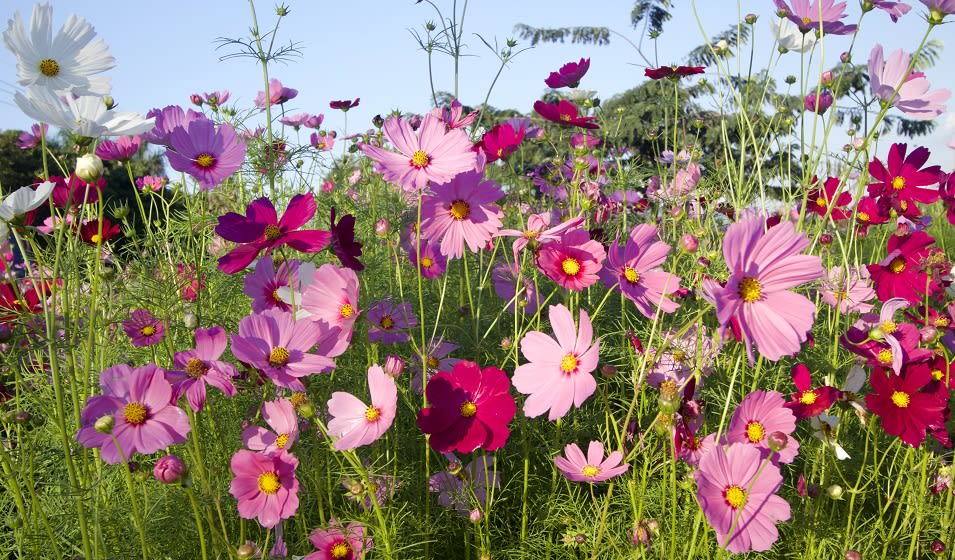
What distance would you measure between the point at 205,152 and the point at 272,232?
0.30 meters

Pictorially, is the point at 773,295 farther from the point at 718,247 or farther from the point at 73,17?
the point at 718,247

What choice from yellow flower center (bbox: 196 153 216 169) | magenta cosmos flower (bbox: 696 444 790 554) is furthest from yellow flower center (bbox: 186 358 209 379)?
magenta cosmos flower (bbox: 696 444 790 554)

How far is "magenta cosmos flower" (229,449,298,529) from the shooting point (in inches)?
39.6

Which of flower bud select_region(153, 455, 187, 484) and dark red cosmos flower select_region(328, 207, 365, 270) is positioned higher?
dark red cosmos flower select_region(328, 207, 365, 270)

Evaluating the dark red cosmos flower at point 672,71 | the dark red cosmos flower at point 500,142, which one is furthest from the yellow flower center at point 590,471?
the dark red cosmos flower at point 672,71

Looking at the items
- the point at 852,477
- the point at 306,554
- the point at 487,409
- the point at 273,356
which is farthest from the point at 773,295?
the point at 852,477

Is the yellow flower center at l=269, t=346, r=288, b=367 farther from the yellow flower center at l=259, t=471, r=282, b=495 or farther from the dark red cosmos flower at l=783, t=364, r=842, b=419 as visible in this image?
the dark red cosmos flower at l=783, t=364, r=842, b=419

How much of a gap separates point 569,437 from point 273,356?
2.43 feet

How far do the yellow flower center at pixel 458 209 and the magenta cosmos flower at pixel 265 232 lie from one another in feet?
0.78

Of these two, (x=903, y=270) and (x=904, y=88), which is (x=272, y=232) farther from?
(x=903, y=270)

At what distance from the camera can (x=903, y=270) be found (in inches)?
56.2

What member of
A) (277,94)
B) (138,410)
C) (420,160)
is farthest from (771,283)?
(277,94)

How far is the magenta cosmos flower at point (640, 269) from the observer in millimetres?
1138

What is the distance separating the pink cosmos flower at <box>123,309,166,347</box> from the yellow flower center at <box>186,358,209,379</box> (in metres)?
0.24
